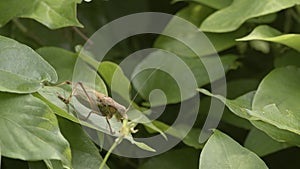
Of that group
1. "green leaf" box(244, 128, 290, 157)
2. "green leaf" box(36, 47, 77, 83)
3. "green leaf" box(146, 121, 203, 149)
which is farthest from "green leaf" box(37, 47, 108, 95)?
"green leaf" box(244, 128, 290, 157)

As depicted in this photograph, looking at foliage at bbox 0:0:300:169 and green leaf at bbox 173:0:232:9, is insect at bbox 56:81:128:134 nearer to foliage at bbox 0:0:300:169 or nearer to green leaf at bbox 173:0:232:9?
foliage at bbox 0:0:300:169

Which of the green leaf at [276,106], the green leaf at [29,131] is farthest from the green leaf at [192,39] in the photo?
the green leaf at [29,131]

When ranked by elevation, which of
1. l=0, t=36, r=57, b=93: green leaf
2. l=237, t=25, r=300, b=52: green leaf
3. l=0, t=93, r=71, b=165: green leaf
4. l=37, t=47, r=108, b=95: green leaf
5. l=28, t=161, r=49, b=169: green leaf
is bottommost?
l=28, t=161, r=49, b=169: green leaf

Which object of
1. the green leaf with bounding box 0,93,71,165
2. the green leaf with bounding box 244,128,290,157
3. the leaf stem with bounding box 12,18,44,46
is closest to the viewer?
the green leaf with bounding box 0,93,71,165

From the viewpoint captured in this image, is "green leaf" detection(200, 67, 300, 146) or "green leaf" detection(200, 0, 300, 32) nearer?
"green leaf" detection(200, 67, 300, 146)

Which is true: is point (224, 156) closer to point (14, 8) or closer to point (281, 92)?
point (281, 92)

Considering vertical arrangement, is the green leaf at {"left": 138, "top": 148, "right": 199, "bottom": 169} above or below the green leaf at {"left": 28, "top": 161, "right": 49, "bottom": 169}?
below

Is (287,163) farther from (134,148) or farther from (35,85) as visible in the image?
(35,85)

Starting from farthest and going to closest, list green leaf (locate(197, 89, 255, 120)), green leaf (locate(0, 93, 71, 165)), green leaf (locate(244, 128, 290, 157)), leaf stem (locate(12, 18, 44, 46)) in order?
1. leaf stem (locate(12, 18, 44, 46))
2. green leaf (locate(244, 128, 290, 157))
3. green leaf (locate(197, 89, 255, 120))
4. green leaf (locate(0, 93, 71, 165))
